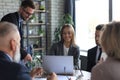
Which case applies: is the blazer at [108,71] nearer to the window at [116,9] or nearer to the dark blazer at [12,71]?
the dark blazer at [12,71]

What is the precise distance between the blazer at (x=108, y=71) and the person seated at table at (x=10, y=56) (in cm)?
53

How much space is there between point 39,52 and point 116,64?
17.3 ft

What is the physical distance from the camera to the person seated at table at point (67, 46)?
4.13m

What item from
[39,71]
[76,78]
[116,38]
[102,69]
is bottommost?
[76,78]

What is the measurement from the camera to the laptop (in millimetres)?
3170

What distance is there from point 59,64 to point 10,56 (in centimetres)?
151

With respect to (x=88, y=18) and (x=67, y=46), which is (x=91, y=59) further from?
(x=88, y=18)

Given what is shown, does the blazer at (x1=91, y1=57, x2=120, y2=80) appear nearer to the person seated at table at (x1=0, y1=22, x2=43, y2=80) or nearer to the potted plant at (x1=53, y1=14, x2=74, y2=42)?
the person seated at table at (x1=0, y1=22, x2=43, y2=80)

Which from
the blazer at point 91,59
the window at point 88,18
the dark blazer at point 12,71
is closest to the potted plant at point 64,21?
the window at point 88,18

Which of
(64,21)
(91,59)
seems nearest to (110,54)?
(91,59)

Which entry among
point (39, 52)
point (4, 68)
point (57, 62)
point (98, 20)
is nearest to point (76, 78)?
point (57, 62)

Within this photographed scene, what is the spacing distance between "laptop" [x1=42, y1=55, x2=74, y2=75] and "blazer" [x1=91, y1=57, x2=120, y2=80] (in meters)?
1.29

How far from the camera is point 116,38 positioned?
1.81 m

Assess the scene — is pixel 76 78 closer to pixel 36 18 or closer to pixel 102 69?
pixel 102 69
